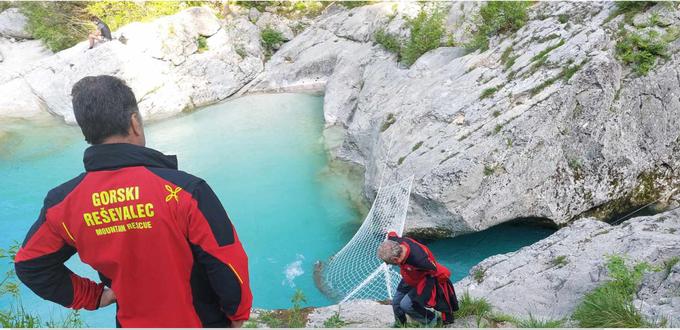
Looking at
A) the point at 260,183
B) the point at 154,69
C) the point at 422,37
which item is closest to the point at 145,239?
the point at 260,183

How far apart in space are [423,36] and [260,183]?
161 inches

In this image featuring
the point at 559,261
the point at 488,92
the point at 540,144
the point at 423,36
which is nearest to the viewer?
the point at 559,261

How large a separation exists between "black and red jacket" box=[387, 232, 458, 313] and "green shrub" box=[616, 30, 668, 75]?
4.55 meters

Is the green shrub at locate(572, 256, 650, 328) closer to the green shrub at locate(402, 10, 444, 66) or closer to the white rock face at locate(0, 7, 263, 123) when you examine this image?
the green shrub at locate(402, 10, 444, 66)

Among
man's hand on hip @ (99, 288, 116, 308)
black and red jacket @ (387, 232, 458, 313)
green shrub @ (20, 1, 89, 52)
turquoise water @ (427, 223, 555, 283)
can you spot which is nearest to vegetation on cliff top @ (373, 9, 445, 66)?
turquoise water @ (427, 223, 555, 283)

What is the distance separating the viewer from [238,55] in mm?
13508

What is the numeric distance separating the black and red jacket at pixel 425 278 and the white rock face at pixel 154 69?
31.2 ft

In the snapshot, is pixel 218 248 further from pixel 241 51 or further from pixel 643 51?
pixel 241 51

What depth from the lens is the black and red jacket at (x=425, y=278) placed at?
354 cm

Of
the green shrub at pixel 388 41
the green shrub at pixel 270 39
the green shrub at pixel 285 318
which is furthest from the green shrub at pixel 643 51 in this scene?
the green shrub at pixel 270 39

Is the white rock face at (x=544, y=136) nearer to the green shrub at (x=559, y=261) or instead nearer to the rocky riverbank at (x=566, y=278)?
the rocky riverbank at (x=566, y=278)

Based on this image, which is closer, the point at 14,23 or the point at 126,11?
the point at 126,11

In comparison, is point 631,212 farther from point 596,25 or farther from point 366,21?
point 366,21

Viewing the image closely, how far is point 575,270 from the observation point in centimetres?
430
